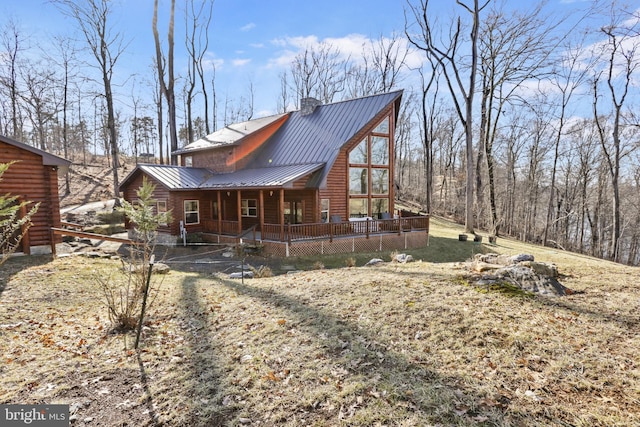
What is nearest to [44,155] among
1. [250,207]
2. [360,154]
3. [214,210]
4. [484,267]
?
[214,210]

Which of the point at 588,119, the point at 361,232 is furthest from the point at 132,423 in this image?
the point at 588,119

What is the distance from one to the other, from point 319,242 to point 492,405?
12.3 m

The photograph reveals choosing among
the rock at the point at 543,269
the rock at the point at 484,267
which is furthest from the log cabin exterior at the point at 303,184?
the rock at the point at 543,269

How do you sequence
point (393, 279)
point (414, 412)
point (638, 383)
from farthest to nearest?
point (393, 279)
point (638, 383)
point (414, 412)

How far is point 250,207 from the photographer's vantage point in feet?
64.7

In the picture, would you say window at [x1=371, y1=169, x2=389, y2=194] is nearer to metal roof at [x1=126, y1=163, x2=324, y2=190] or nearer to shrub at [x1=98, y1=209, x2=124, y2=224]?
metal roof at [x1=126, y1=163, x2=324, y2=190]

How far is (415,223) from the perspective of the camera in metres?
18.6

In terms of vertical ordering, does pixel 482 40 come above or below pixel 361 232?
above

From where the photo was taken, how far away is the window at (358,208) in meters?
18.7

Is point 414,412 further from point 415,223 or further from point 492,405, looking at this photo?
point 415,223

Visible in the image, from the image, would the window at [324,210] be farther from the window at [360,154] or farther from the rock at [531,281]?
the rock at [531,281]

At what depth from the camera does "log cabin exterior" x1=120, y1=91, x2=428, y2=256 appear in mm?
16203

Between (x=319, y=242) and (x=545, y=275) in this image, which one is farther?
(x=319, y=242)

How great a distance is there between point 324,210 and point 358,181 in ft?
9.62
